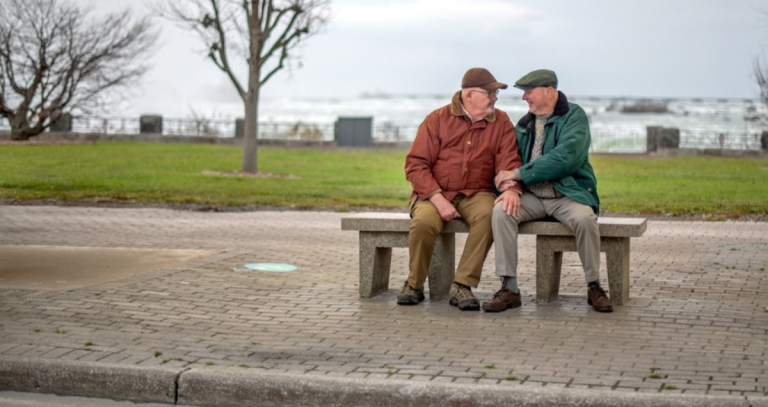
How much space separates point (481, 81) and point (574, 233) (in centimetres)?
129

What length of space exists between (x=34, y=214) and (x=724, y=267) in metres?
9.38

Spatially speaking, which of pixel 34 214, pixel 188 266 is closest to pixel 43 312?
pixel 188 266

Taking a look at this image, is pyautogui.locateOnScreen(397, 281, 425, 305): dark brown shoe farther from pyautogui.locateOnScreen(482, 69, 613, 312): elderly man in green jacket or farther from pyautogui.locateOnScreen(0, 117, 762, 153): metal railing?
pyautogui.locateOnScreen(0, 117, 762, 153): metal railing

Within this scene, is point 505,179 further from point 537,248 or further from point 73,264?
point 73,264

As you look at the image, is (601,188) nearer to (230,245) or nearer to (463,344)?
(230,245)

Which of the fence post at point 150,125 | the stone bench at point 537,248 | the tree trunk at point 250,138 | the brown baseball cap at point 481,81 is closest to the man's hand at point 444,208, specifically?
the stone bench at point 537,248

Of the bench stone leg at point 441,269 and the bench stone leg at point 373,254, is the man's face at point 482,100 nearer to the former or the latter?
the bench stone leg at point 441,269

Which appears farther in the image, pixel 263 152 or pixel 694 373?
pixel 263 152

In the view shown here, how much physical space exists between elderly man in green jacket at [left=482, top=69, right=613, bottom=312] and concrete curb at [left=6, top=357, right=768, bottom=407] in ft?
7.60

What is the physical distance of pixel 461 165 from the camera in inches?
324

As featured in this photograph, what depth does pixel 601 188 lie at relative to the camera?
2188cm

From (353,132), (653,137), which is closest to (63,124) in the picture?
(353,132)

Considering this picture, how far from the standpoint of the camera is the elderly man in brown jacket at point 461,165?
8055mm

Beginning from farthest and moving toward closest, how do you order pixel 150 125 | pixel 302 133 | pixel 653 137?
pixel 302 133
pixel 150 125
pixel 653 137
